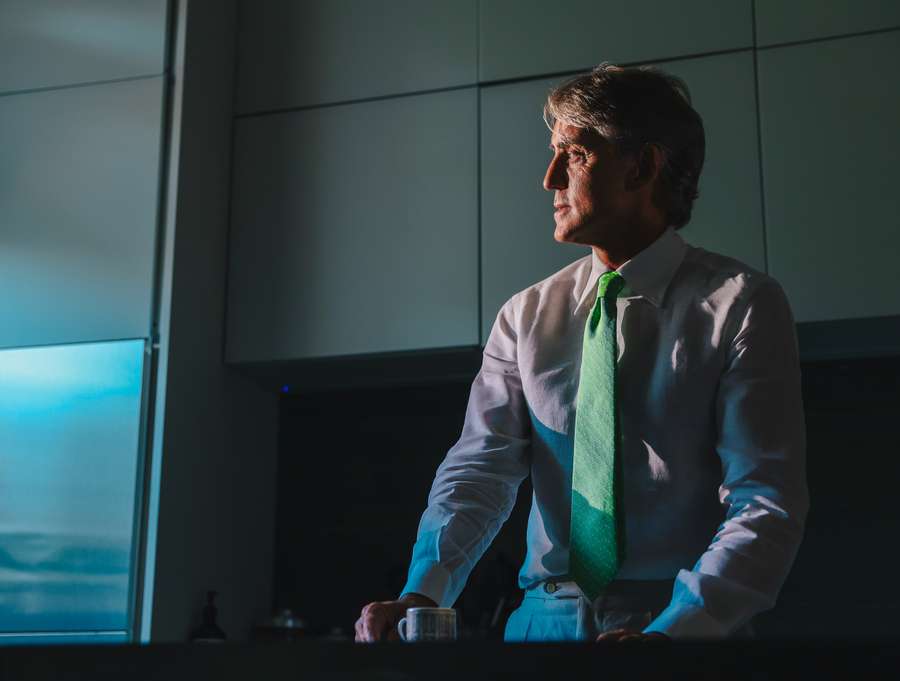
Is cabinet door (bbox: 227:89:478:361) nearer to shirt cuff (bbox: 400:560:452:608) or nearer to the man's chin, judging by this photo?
the man's chin

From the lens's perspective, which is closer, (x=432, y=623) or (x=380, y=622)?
(x=432, y=623)

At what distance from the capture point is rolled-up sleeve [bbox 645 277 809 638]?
1324 millimetres

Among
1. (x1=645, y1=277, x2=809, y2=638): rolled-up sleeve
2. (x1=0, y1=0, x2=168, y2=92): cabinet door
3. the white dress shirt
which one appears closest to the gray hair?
the white dress shirt

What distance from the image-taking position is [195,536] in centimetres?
282

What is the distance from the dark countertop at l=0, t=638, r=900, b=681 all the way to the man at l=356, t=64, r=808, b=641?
580 millimetres

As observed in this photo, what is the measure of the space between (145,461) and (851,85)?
1703mm

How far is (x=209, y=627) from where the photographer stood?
2770mm

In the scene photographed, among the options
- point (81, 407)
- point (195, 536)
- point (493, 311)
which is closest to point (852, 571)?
point (493, 311)

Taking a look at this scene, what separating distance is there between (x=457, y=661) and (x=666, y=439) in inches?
35.0

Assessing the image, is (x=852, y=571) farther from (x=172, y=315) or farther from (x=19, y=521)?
(x=19, y=521)

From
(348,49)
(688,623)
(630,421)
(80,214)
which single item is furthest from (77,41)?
(688,623)

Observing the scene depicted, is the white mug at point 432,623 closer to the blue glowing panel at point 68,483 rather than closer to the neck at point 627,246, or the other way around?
the neck at point 627,246

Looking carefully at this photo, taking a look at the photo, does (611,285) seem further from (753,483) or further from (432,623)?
(432,623)

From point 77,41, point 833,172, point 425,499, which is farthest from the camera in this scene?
point 425,499
